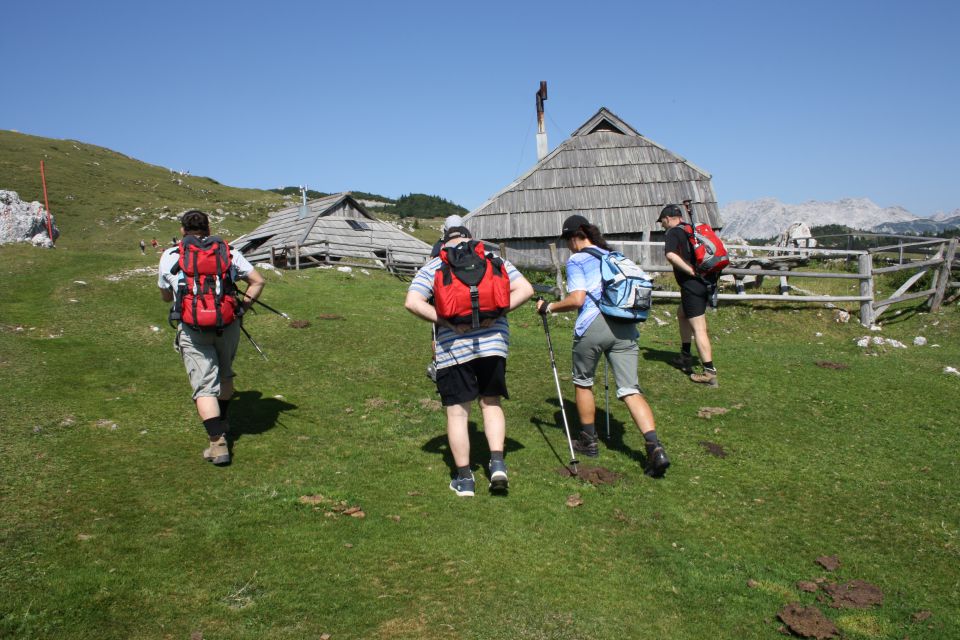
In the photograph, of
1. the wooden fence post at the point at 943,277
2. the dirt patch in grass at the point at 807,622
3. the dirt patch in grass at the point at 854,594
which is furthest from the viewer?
the wooden fence post at the point at 943,277

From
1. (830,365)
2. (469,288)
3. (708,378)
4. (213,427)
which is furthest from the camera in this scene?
(830,365)

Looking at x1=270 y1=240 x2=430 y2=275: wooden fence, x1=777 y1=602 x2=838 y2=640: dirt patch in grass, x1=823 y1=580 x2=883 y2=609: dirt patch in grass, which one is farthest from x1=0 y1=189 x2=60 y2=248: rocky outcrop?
x1=823 y1=580 x2=883 y2=609: dirt patch in grass

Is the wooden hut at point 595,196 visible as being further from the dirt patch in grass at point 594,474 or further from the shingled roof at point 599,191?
the dirt patch in grass at point 594,474

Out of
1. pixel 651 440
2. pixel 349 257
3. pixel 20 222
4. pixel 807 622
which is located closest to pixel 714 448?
pixel 651 440

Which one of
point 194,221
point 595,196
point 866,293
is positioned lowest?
point 866,293

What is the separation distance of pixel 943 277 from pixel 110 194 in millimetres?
71460

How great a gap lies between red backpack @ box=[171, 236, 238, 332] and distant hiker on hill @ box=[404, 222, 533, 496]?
1.96m

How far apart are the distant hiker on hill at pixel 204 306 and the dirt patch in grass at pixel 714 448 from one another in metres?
5.21

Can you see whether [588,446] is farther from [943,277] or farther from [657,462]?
[943,277]

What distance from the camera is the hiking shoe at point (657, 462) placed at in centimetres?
627

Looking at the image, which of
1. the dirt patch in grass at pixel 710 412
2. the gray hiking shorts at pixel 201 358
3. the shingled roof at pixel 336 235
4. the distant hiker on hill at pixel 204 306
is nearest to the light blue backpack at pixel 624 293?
the dirt patch in grass at pixel 710 412

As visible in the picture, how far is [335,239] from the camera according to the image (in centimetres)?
3281

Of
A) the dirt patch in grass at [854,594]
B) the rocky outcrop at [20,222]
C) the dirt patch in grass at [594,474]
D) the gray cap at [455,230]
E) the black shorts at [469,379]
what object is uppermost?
the rocky outcrop at [20,222]

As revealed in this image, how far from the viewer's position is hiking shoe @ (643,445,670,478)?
627 cm
